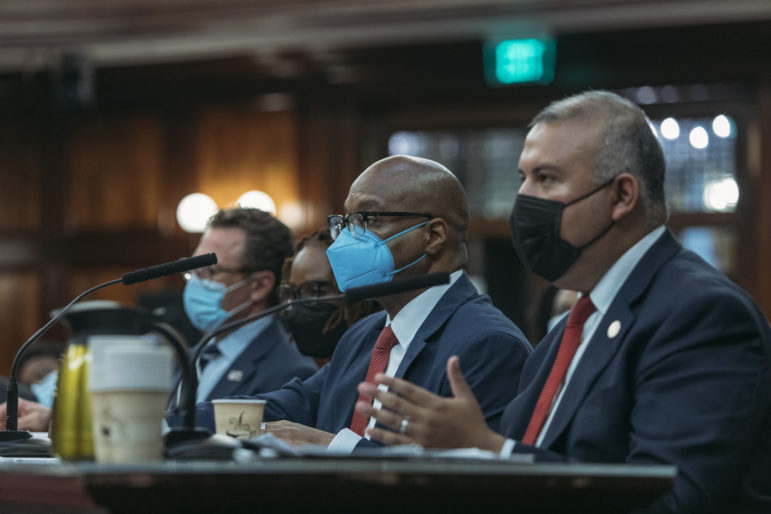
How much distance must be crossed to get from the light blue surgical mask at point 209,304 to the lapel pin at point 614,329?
2154mm

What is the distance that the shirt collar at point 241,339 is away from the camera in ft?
11.7

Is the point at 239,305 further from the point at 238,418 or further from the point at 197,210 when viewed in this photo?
the point at 197,210

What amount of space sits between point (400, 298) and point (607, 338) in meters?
0.86

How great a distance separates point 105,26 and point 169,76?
1.86ft

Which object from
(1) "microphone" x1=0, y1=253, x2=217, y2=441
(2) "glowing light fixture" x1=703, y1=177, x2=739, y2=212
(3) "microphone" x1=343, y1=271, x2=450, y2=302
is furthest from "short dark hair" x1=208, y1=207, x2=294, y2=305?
(2) "glowing light fixture" x1=703, y1=177, x2=739, y2=212

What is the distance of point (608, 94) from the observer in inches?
86.9

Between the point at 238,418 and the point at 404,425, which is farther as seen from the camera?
the point at 238,418

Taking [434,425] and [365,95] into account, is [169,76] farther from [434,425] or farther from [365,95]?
[434,425]

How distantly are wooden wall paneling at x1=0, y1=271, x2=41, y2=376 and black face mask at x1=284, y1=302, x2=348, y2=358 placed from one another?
503cm

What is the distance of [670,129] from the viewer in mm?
7043

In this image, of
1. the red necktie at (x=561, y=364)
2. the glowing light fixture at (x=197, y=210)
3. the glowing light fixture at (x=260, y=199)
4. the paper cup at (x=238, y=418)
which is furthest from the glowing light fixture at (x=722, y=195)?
the paper cup at (x=238, y=418)

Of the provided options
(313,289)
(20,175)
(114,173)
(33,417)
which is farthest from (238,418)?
(20,175)

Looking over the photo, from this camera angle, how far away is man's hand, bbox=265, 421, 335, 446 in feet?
7.95

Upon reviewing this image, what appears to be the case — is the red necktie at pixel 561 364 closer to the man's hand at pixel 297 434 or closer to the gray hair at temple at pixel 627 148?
the gray hair at temple at pixel 627 148
